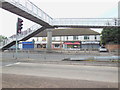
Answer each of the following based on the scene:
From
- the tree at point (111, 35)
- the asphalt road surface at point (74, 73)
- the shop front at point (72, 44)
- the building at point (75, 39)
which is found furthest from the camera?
the shop front at point (72, 44)

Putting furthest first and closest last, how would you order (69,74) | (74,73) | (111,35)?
(111,35)
(74,73)
(69,74)

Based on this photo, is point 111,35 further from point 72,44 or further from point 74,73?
point 74,73

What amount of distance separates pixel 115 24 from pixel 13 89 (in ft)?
70.9

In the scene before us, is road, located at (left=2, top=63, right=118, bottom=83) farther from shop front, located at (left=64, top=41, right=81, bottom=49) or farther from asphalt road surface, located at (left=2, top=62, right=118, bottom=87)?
shop front, located at (left=64, top=41, right=81, bottom=49)

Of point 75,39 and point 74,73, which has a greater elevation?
point 75,39

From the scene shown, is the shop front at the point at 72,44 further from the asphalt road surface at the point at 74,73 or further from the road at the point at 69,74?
the asphalt road surface at the point at 74,73

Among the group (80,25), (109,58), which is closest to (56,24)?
(80,25)

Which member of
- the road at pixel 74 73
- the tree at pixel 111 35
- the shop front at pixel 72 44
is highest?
the tree at pixel 111 35

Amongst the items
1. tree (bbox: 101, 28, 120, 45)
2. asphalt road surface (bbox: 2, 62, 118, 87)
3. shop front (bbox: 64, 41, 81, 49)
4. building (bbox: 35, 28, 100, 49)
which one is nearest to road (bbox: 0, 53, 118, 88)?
asphalt road surface (bbox: 2, 62, 118, 87)

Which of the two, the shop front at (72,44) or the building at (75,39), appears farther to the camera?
the shop front at (72,44)

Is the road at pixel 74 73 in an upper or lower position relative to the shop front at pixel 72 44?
lower

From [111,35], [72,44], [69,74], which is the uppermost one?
[111,35]

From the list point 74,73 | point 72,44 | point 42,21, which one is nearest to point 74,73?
point 74,73

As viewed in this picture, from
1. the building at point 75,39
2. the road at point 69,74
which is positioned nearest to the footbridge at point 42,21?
the road at point 69,74
